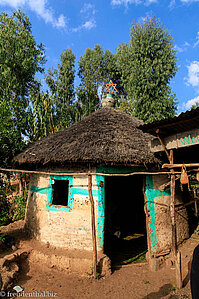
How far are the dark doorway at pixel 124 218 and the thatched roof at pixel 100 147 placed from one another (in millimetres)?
2614

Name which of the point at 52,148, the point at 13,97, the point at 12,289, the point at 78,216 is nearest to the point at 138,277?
the point at 78,216

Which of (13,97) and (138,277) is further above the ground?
(13,97)

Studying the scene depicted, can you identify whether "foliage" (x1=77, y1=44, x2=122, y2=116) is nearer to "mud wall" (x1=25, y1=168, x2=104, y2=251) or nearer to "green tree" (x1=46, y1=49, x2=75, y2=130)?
"green tree" (x1=46, y1=49, x2=75, y2=130)

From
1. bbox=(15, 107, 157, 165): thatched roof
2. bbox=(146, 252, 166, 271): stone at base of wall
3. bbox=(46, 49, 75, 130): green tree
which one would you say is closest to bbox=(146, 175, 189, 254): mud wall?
bbox=(146, 252, 166, 271): stone at base of wall

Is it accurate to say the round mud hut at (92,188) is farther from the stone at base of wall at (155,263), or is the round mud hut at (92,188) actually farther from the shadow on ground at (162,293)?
the shadow on ground at (162,293)

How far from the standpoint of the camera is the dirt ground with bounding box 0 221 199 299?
15.2 feet

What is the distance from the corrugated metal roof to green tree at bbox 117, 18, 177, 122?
1298 cm

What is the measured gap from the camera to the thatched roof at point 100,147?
5.54 metres

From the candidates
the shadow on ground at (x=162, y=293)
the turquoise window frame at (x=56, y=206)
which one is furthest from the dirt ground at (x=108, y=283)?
the turquoise window frame at (x=56, y=206)

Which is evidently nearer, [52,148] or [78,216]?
[78,216]

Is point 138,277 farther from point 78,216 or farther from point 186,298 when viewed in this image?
point 78,216

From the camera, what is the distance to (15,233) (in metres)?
7.59

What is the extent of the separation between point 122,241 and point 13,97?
1464 centimetres

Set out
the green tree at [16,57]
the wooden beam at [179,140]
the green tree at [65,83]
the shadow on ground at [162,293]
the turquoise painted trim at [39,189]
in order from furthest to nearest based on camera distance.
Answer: the green tree at [65,83] → the green tree at [16,57] → the turquoise painted trim at [39,189] → the shadow on ground at [162,293] → the wooden beam at [179,140]
